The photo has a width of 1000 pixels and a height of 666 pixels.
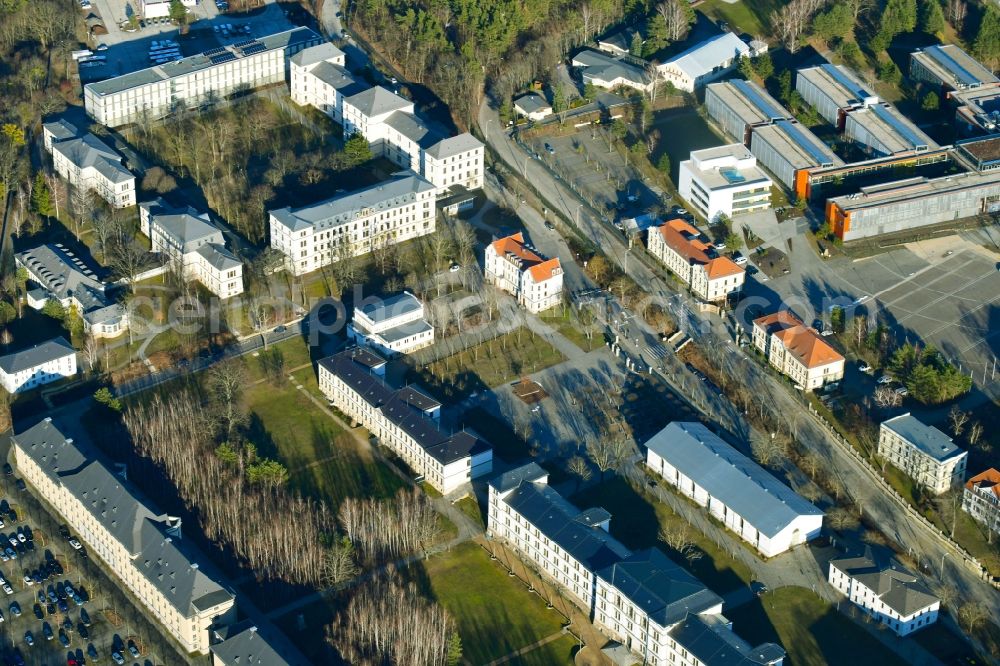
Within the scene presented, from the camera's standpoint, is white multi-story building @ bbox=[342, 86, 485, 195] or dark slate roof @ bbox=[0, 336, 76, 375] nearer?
dark slate roof @ bbox=[0, 336, 76, 375]

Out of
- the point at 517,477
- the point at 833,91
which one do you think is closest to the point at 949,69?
the point at 833,91

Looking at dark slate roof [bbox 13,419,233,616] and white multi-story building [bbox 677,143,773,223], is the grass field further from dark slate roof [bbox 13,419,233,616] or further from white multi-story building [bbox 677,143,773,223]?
dark slate roof [bbox 13,419,233,616]

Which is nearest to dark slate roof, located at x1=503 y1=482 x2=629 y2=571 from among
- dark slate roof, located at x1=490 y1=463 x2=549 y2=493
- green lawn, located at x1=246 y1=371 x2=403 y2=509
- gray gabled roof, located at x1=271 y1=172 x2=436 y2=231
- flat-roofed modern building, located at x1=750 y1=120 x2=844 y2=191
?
dark slate roof, located at x1=490 y1=463 x2=549 y2=493

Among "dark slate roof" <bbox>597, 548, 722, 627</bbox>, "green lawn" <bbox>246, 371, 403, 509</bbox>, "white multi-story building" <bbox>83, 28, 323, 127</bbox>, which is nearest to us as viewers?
"dark slate roof" <bbox>597, 548, 722, 627</bbox>

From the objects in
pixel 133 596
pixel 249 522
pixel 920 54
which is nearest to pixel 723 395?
pixel 249 522

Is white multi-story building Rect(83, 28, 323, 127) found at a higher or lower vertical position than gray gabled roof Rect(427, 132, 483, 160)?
lower

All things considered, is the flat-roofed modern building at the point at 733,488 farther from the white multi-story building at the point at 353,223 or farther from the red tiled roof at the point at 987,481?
the white multi-story building at the point at 353,223

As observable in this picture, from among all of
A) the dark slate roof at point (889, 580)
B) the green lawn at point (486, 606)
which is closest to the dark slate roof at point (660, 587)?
the green lawn at point (486, 606)
